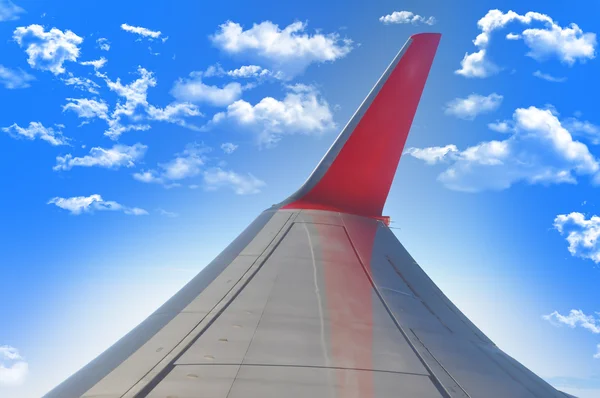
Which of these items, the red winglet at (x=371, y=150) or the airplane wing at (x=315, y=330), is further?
the red winglet at (x=371, y=150)

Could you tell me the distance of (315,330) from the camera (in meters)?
3.58

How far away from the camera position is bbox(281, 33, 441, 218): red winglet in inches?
253

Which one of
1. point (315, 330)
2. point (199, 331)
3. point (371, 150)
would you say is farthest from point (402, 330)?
point (371, 150)

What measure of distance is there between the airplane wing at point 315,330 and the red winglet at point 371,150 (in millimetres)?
35

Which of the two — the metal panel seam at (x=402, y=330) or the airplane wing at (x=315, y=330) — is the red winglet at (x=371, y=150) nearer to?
the airplane wing at (x=315, y=330)

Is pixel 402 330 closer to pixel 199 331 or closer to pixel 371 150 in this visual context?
pixel 199 331

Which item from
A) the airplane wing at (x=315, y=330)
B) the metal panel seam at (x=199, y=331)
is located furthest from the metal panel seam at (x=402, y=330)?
the metal panel seam at (x=199, y=331)

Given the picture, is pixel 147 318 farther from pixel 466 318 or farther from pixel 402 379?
pixel 466 318

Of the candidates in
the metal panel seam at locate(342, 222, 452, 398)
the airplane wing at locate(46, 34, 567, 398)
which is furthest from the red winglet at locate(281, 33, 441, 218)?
the metal panel seam at locate(342, 222, 452, 398)

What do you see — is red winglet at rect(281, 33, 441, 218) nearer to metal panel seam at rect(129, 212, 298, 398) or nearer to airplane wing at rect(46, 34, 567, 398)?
airplane wing at rect(46, 34, 567, 398)

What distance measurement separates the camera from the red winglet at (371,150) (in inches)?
253

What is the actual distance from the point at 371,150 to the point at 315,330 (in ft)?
11.7

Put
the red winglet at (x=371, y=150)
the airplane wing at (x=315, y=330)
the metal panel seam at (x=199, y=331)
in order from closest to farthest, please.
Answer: the metal panel seam at (x=199, y=331), the airplane wing at (x=315, y=330), the red winglet at (x=371, y=150)

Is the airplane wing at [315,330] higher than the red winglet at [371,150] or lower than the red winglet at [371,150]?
lower
